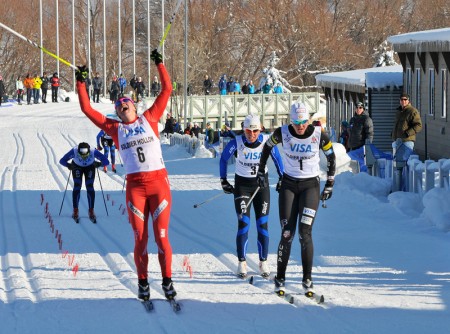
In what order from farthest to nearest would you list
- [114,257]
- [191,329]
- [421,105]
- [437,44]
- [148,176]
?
[421,105] < [437,44] < [114,257] < [148,176] < [191,329]

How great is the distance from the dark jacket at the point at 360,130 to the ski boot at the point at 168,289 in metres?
12.2

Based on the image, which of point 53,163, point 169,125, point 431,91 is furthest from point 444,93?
point 169,125

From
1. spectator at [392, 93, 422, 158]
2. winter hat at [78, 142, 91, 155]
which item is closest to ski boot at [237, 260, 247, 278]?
winter hat at [78, 142, 91, 155]

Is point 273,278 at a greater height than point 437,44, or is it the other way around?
point 437,44

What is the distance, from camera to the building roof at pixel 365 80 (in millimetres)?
31344

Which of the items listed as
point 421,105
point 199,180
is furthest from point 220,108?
point 199,180

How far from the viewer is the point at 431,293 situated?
10.2 m

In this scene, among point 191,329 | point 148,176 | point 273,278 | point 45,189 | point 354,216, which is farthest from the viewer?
point 45,189

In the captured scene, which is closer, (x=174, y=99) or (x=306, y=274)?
(x=306, y=274)

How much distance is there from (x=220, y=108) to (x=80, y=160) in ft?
113

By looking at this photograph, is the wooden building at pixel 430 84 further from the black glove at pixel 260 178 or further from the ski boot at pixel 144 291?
the ski boot at pixel 144 291

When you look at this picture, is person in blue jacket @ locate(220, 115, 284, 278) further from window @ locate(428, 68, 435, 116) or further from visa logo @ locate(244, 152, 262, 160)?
window @ locate(428, 68, 435, 116)

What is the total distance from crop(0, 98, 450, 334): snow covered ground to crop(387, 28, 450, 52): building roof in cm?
591

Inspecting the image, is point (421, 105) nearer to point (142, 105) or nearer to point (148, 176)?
point (148, 176)
